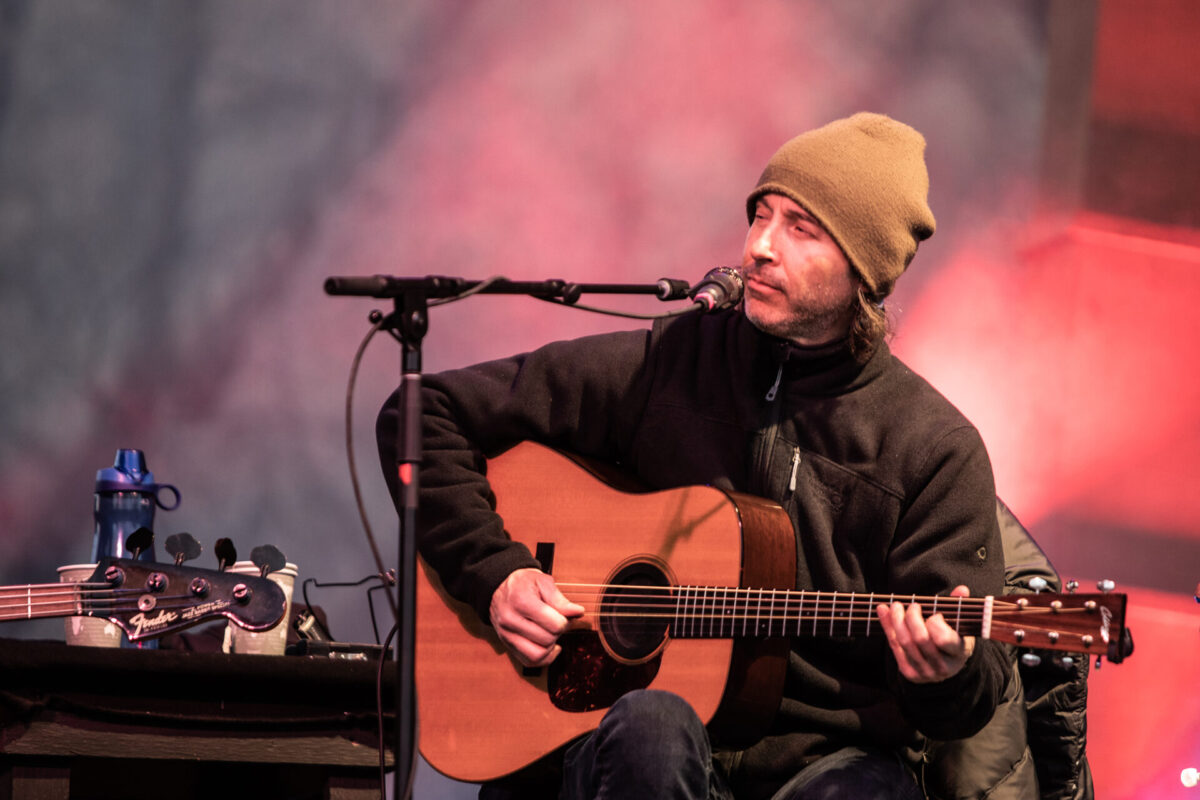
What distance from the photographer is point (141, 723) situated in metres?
2.67

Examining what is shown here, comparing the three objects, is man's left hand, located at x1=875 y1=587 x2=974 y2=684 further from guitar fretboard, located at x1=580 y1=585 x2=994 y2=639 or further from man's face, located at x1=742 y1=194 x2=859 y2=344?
man's face, located at x1=742 y1=194 x2=859 y2=344

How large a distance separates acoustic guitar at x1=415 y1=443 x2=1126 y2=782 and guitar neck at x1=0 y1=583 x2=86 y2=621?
82 centimetres

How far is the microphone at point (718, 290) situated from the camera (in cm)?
227

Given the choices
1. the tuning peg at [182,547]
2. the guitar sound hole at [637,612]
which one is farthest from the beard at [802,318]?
the tuning peg at [182,547]

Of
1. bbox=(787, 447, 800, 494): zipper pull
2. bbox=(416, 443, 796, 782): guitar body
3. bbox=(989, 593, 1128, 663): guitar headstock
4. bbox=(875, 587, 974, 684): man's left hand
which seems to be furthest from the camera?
bbox=(787, 447, 800, 494): zipper pull

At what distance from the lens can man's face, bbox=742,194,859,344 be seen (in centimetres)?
261

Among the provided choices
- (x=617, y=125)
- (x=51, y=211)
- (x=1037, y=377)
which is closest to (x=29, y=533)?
(x=51, y=211)

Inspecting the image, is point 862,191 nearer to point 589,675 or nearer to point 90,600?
point 589,675

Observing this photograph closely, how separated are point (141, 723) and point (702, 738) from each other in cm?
126

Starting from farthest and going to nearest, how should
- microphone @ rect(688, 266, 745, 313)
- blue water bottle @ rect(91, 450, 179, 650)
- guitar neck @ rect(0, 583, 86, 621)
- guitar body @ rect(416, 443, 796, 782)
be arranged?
blue water bottle @ rect(91, 450, 179, 650), guitar neck @ rect(0, 583, 86, 621), guitar body @ rect(416, 443, 796, 782), microphone @ rect(688, 266, 745, 313)

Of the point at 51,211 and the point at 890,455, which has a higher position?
the point at 51,211

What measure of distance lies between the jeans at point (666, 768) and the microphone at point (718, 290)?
0.70 metres

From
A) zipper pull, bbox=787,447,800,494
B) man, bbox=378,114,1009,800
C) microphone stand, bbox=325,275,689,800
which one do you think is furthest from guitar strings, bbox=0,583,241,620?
zipper pull, bbox=787,447,800,494

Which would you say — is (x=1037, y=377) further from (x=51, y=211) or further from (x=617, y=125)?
(x=51, y=211)
